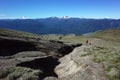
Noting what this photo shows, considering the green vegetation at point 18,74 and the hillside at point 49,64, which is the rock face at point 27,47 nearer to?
the hillside at point 49,64

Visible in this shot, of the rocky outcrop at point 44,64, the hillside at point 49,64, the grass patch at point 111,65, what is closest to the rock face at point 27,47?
the hillside at point 49,64

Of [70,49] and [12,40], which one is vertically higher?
[12,40]

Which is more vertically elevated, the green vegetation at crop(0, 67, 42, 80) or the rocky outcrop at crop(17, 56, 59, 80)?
the green vegetation at crop(0, 67, 42, 80)

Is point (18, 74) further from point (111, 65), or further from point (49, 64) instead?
point (111, 65)

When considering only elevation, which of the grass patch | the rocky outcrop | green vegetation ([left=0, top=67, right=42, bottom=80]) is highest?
green vegetation ([left=0, top=67, right=42, bottom=80])

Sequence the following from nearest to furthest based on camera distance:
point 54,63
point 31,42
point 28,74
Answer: point 28,74
point 54,63
point 31,42

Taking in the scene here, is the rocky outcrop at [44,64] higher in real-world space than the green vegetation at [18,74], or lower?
lower

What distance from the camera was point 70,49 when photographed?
188ft

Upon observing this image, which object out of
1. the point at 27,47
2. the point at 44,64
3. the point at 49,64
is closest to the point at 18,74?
the point at 44,64

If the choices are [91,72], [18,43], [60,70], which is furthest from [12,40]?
[91,72]

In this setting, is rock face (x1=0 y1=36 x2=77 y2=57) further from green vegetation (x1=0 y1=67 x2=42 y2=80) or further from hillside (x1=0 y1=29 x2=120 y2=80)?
green vegetation (x1=0 y1=67 x2=42 y2=80)

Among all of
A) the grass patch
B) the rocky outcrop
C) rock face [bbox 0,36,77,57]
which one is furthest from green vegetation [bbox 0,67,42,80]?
rock face [bbox 0,36,77,57]

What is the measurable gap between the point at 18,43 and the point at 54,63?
1207 centimetres

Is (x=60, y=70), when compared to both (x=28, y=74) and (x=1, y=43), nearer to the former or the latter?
(x=28, y=74)
